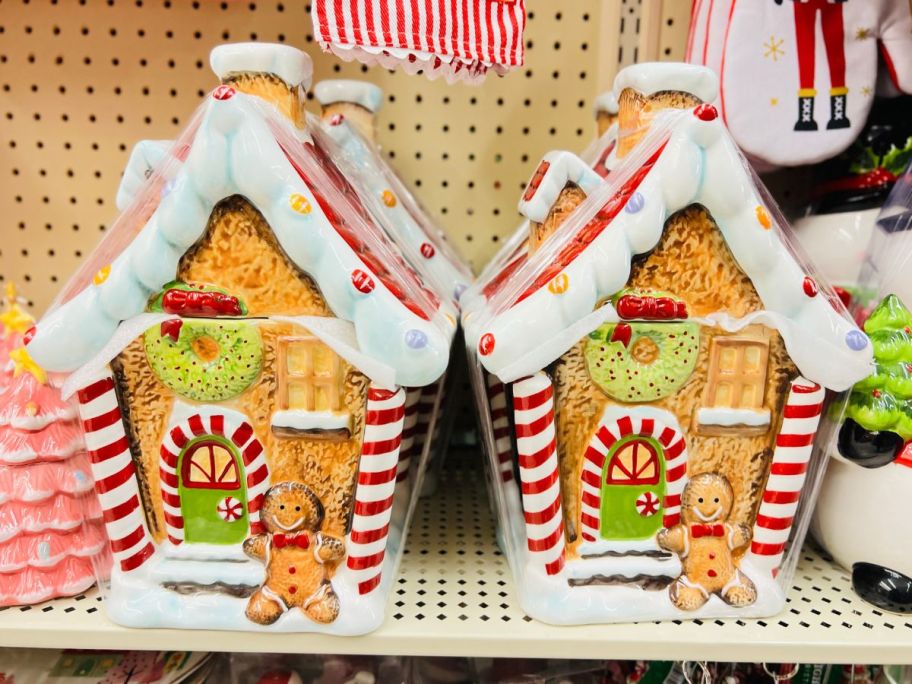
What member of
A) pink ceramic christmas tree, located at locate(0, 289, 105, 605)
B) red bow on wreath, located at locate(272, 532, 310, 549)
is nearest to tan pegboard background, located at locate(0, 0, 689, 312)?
pink ceramic christmas tree, located at locate(0, 289, 105, 605)

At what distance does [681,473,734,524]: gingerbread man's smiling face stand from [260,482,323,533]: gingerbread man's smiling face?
438 mm

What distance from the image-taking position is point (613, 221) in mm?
677

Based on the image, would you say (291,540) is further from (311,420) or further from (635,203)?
(635,203)

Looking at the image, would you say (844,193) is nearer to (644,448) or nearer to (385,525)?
(644,448)

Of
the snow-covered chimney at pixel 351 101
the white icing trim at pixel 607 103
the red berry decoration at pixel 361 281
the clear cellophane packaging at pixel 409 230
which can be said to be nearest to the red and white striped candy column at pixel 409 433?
the clear cellophane packaging at pixel 409 230

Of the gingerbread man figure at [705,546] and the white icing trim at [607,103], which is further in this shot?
the white icing trim at [607,103]

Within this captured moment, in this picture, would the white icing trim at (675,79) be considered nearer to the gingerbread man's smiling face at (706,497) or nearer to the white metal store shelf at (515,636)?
the gingerbread man's smiling face at (706,497)

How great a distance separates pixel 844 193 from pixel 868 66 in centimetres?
18

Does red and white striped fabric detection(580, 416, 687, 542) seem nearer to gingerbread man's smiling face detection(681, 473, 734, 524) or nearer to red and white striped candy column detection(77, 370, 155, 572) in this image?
gingerbread man's smiling face detection(681, 473, 734, 524)

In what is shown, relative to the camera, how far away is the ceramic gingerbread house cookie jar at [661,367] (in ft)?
2.21

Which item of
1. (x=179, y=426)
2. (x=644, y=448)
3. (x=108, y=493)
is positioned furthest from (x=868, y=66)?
(x=108, y=493)

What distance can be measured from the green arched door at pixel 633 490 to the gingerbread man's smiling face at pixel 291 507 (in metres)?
0.34

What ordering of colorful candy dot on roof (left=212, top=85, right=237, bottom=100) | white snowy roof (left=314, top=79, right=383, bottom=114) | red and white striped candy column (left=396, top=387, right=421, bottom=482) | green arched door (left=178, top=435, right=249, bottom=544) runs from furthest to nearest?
white snowy roof (left=314, top=79, right=383, bottom=114) → red and white striped candy column (left=396, top=387, right=421, bottom=482) → green arched door (left=178, top=435, right=249, bottom=544) → colorful candy dot on roof (left=212, top=85, right=237, bottom=100)

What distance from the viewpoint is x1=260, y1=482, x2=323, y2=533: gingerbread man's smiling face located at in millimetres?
737
